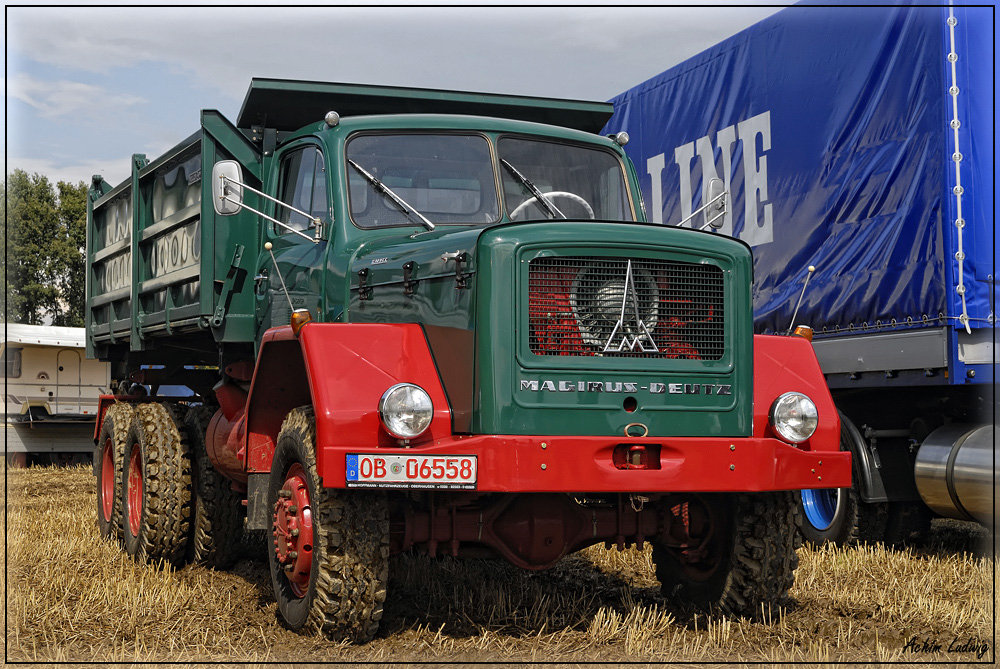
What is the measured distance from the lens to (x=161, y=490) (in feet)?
26.4

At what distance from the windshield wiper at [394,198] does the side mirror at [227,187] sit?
669mm

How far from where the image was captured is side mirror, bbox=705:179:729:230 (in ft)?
22.4

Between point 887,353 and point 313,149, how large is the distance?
417 centimetres

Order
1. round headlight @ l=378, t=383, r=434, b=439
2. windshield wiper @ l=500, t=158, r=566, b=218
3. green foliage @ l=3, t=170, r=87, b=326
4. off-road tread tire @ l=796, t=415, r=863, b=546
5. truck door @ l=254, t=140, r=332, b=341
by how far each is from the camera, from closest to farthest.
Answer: round headlight @ l=378, t=383, r=434, b=439
windshield wiper @ l=500, t=158, r=566, b=218
truck door @ l=254, t=140, r=332, b=341
off-road tread tire @ l=796, t=415, r=863, b=546
green foliage @ l=3, t=170, r=87, b=326

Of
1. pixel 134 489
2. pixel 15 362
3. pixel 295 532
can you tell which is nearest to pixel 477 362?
pixel 295 532

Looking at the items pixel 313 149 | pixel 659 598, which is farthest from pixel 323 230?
pixel 659 598

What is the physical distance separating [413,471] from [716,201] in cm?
284

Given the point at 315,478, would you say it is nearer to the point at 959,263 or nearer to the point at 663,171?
the point at 959,263

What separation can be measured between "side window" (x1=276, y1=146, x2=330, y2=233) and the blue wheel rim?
4794 millimetres

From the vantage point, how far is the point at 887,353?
8016 mm

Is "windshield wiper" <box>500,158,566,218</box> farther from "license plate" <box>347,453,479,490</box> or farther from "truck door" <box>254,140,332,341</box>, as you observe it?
"license plate" <box>347,453,479,490</box>

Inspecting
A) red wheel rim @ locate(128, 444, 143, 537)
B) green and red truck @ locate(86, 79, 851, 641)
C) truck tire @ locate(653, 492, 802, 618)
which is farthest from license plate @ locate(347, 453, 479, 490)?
red wheel rim @ locate(128, 444, 143, 537)

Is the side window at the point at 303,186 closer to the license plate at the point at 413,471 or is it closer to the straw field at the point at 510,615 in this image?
the license plate at the point at 413,471

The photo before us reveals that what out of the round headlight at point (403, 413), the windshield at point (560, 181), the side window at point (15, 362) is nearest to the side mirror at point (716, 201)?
the windshield at point (560, 181)
